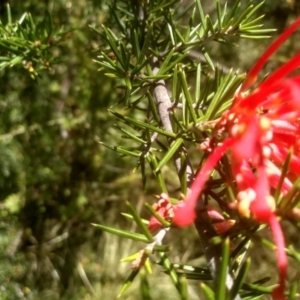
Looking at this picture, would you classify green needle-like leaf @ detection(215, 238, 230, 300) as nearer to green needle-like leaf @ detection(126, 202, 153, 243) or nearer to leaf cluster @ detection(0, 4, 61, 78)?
green needle-like leaf @ detection(126, 202, 153, 243)

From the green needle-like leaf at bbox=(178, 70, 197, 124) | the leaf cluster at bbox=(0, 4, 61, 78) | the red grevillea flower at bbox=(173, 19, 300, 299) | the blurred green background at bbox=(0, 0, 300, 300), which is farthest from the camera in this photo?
the blurred green background at bbox=(0, 0, 300, 300)

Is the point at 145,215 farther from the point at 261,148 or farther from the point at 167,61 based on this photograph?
the point at 261,148

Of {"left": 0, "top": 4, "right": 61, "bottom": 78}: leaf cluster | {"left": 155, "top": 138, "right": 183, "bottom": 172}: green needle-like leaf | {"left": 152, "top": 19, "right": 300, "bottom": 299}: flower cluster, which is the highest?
{"left": 0, "top": 4, "right": 61, "bottom": 78}: leaf cluster

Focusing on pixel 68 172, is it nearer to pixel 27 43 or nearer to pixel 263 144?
pixel 27 43

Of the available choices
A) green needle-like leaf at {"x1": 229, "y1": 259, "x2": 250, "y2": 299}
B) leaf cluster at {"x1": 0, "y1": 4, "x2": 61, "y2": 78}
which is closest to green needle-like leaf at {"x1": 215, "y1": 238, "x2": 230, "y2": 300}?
green needle-like leaf at {"x1": 229, "y1": 259, "x2": 250, "y2": 299}

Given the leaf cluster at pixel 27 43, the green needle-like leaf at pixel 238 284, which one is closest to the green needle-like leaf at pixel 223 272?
the green needle-like leaf at pixel 238 284

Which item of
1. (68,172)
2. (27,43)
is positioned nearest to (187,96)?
(27,43)

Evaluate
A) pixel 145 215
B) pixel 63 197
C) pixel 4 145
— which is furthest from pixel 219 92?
pixel 145 215

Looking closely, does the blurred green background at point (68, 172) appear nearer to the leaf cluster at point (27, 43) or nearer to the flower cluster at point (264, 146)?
the leaf cluster at point (27, 43)
